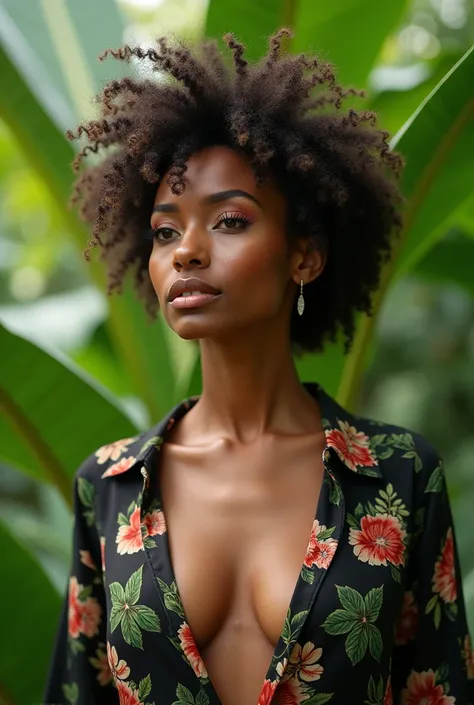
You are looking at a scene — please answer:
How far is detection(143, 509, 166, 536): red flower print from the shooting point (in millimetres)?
1119

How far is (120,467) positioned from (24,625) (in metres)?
0.49

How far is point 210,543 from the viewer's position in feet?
3.59

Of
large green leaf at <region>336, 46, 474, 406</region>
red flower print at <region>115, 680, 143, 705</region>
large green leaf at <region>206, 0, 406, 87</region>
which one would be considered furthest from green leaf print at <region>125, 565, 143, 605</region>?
large green leaf at <region>206, 0, 406, 87</region>

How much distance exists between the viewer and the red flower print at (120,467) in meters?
1.20

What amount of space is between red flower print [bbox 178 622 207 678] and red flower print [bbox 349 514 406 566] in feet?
0.72

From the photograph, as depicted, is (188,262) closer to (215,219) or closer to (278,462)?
(215,219)

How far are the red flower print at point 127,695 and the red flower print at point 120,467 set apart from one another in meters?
0.26

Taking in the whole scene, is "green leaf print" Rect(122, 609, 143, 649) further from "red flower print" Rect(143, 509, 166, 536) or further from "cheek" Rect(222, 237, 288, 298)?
"cheek" Rect(222, 237, 288, 298)

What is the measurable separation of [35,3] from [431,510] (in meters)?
1.49

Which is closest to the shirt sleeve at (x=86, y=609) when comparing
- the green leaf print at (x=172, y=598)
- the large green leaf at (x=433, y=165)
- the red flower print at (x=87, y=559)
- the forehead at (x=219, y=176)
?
the red flower print at (x=87, y=559)

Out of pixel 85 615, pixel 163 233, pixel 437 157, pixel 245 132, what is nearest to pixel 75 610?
pixel 85 615

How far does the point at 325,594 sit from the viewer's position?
104 cm

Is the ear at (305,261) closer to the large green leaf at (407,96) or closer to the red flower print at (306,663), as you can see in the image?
the red flower print at (306,663)

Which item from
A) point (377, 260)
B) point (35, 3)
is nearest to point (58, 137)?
point (35, 3)
